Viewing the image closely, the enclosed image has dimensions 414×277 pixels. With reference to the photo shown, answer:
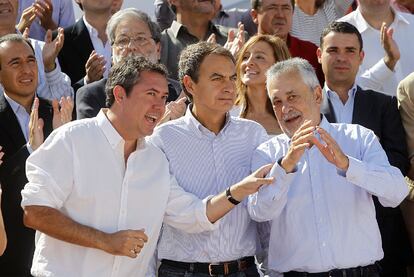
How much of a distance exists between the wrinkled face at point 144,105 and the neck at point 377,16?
3040mm

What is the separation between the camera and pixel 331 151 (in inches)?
211

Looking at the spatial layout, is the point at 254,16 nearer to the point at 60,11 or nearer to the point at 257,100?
the point at 257,100

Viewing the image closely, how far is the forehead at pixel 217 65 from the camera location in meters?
5.94

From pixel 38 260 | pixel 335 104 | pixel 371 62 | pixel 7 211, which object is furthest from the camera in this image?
pixel 371 62

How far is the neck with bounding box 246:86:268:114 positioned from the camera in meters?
6.99

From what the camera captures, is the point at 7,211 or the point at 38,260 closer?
the point at 38,260

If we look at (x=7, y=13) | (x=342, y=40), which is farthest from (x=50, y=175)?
(x=7, y=13)

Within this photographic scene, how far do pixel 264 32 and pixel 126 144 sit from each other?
299 centimetres

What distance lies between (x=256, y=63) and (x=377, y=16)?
1.57 meters

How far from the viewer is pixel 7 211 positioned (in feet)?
21.3

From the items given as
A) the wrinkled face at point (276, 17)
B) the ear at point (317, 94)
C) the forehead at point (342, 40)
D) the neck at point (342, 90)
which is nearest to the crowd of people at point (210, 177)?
the ear at point (317, 94)

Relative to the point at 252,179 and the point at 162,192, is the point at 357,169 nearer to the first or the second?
the point at 252,179

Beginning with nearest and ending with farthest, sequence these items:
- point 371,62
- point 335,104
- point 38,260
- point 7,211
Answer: point 38,260 < point 7,211 < point 335,104 < point 371,62

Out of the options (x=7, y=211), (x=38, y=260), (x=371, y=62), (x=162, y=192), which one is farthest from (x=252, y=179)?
(x=371, y=62)
